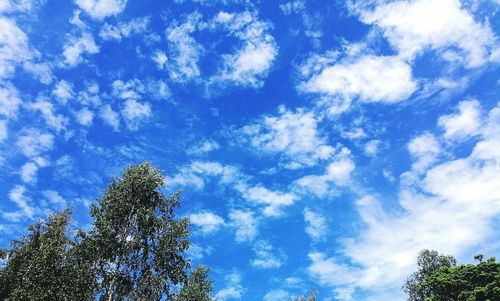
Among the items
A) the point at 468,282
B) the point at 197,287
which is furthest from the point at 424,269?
the point at 197,287

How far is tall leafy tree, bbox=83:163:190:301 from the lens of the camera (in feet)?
111

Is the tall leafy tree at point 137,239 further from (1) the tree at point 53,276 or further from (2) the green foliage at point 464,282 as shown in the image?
(2) the green foliage at point 464,282

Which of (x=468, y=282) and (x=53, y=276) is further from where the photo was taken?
(x=468, y=282)

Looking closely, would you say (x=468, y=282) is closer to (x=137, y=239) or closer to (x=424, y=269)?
(x=424, y=269)

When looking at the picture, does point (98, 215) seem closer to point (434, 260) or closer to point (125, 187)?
point (125, 187)

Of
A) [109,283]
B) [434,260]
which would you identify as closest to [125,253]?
[109,283]

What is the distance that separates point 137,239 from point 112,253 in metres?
2.62

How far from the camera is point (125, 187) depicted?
37875 mm

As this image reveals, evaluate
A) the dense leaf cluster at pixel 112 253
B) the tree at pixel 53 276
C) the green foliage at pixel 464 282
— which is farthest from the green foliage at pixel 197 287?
the green foliage at pixel 464 282

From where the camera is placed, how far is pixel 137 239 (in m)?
35.5

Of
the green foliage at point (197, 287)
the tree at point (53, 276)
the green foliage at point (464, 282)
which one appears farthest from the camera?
the green foliage at point (464, 282)

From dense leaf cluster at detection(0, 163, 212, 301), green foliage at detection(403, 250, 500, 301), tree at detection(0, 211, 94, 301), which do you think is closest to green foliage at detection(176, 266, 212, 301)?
dense leaf cluster at detection(0, 163, 212, 301)

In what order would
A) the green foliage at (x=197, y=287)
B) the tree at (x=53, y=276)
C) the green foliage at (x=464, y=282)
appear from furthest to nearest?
the green foliage at (x=464, y=282) → the green foliage at (x=197, y=287) → the tree at (x=53, y=276)

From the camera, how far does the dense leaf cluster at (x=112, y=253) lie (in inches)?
1205
